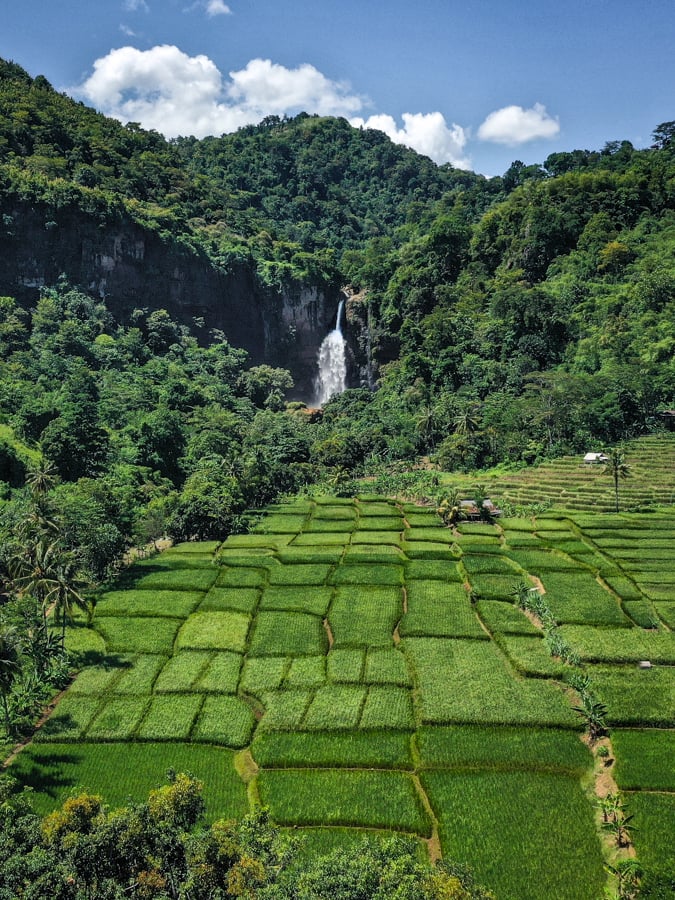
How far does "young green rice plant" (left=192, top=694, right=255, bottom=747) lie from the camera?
29470 millimetres

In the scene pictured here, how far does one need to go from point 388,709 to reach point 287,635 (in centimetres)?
854

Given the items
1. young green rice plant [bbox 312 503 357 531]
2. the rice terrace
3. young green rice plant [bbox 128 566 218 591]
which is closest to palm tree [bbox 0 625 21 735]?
the rice terrace

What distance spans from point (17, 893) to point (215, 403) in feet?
238

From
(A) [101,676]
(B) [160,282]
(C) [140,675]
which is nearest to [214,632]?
(C) [140,675]

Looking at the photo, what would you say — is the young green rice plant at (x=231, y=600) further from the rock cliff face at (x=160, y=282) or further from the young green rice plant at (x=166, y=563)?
the rock cliff face at (x=160, y=282)

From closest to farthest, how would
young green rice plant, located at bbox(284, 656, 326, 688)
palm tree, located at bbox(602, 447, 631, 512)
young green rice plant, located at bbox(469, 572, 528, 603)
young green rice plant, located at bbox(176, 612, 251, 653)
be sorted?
young green rice plant, located at bbox(284, 656, 326, 688) < young green rice plant, located at bbox(176, 612, 251, 653) < young green rice plant, located at bbox(469, 572, 528, 603) < palm tree, located at bbox(602, 447, 631, 512)

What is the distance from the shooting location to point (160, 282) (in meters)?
103

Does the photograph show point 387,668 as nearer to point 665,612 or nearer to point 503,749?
point 503,749

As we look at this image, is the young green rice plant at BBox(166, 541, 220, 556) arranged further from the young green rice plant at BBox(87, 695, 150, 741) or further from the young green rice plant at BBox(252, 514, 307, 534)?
the young green rice plant at BBox(87, 695, 150, 741)

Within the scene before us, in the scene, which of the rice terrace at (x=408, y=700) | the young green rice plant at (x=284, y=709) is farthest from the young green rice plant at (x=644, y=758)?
the young green rice plant at (x=284, y=709)

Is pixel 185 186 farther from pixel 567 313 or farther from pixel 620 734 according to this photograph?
pixel 620 734

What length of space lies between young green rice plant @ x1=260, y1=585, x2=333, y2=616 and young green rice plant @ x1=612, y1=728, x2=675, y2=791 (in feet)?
57.0

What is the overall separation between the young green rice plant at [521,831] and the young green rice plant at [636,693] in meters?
4.99

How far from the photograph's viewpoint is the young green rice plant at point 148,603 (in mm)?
40938
